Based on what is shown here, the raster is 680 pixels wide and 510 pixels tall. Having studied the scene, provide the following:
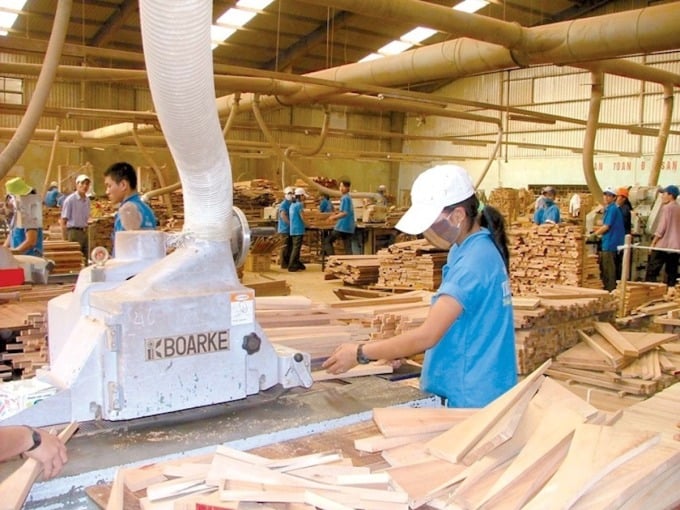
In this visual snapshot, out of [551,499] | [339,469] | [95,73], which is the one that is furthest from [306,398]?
[95,73]

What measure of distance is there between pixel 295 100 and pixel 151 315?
7.35 metres

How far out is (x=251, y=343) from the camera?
2256mm

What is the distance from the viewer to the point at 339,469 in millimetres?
1727

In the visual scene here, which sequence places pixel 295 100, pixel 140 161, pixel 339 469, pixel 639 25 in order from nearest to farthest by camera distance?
1. pixel 339 469
2. pixel 639 25
3. pixel 295 100
4. pixel 140 161

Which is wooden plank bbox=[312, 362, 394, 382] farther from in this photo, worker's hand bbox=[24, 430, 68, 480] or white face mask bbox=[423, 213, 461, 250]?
worker's hand bbox=[24, 430, 68, 480]

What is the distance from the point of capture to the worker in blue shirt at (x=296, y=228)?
13.8 meters

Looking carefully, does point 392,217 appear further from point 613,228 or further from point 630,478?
point 630,478

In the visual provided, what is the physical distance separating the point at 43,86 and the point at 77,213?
6934 millimetres

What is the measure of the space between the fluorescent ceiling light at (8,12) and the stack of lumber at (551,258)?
10.6m

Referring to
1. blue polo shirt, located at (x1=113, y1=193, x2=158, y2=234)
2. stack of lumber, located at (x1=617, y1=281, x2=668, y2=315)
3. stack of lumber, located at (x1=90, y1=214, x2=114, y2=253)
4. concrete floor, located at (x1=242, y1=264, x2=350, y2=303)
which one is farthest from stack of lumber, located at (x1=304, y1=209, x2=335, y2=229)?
blue polo shirt, located at (x1=113, y1=193, x2=158, y2=234)

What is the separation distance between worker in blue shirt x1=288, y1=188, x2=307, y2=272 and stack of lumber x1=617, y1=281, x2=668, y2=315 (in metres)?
6.61

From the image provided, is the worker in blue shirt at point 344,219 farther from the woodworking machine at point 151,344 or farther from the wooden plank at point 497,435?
the wooden plank at point 497,435

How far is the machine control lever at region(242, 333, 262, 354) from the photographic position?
2.25 meters

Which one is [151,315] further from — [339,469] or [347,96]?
[347,96]
